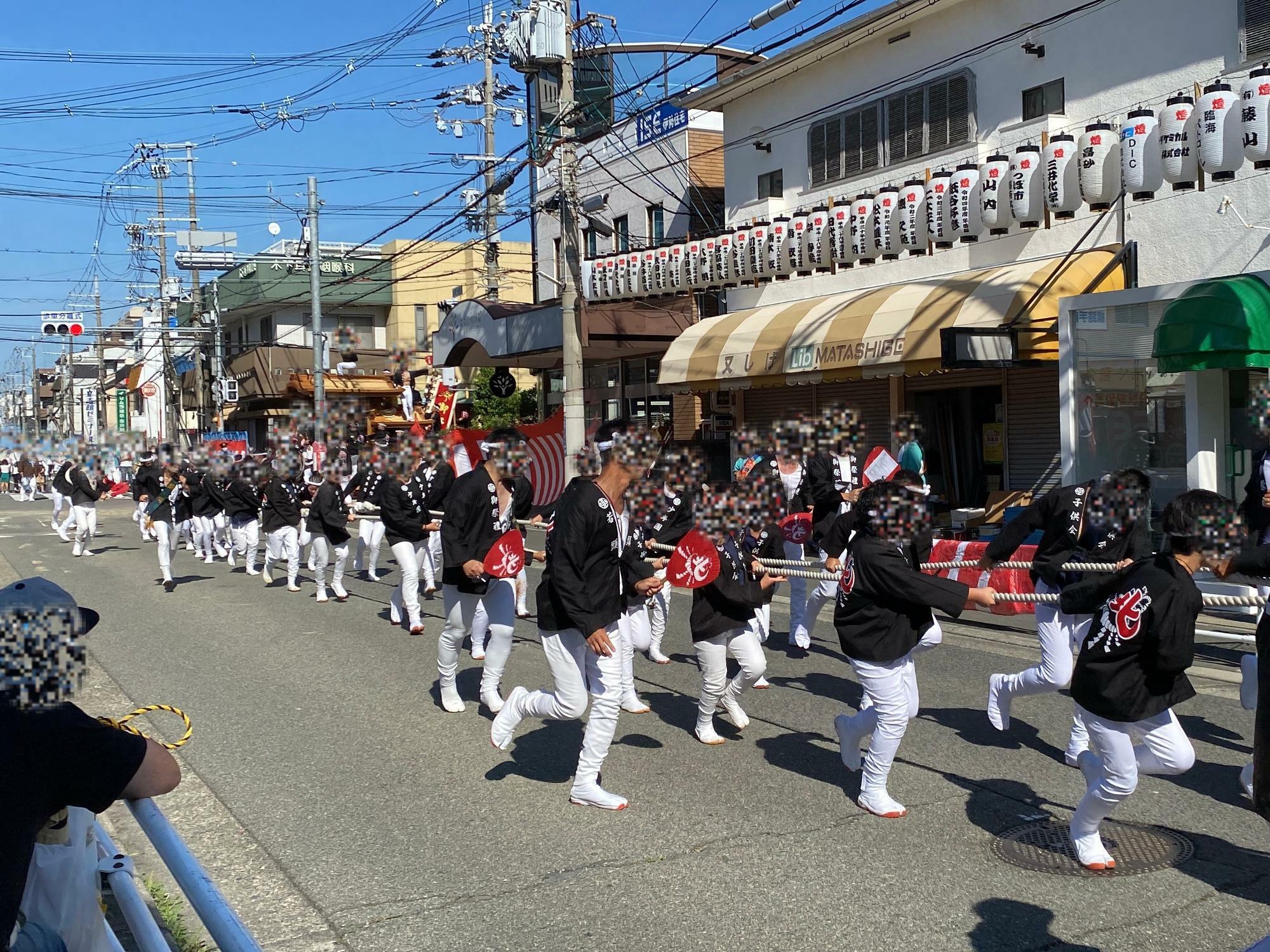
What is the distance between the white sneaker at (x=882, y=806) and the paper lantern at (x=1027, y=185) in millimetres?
11731

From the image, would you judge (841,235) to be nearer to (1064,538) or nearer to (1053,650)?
(1064,538)

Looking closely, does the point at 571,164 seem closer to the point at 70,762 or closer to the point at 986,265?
the point at 986,265

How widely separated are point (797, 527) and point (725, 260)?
10.2 meters

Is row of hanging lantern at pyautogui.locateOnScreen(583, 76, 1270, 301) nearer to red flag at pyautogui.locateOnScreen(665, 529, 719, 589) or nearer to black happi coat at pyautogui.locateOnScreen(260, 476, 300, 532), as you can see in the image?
black happi coat at pyautogui.locateOnScreen(260, 476, 300, 532)

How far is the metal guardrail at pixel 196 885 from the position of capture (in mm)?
2361

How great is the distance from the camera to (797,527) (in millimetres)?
11211

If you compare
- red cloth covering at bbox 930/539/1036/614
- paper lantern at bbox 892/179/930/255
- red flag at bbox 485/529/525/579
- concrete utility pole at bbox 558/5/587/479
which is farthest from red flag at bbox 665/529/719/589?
paper lantern at bbox 892/179/930/255

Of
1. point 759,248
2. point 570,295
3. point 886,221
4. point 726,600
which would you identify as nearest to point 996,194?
point 886,221

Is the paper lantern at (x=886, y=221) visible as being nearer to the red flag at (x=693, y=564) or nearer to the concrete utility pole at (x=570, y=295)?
the concrete utility pole at (x=570, y=295)

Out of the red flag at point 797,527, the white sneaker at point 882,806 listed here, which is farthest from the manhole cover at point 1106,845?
the red flag at point 797,527

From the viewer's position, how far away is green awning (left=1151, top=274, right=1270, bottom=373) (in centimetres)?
1109

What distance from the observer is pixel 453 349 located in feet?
84.9

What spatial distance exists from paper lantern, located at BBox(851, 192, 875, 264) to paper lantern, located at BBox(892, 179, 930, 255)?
0.52 metres

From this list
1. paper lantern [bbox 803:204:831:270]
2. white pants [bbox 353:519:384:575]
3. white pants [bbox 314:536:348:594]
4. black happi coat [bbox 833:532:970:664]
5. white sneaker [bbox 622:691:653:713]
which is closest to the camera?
black happi coat [bbox 833:532:970:664]
